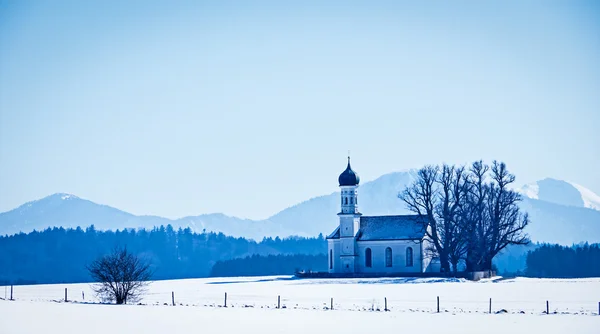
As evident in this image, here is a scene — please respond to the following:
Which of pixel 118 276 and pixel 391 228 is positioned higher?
pixel 391 228

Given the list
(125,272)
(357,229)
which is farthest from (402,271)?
(125,272)

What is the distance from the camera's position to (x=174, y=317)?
161 ft

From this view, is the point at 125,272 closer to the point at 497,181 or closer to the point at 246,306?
the point at 246,306

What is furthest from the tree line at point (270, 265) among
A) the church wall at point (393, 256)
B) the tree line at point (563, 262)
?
the church wall at point (393, 256)

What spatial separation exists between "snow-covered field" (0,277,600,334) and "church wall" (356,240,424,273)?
32.5 metres

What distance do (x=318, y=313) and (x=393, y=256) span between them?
5560 cm

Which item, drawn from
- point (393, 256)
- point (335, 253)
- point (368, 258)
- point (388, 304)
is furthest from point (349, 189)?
point (388, 304)

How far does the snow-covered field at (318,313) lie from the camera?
4356 centimetres

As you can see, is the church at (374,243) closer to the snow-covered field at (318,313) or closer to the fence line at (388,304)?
the snow-covered field at (318,313)

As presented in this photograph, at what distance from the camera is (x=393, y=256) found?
347 feet

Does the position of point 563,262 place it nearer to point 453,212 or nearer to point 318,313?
point 453,212

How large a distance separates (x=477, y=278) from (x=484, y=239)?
23.7ft

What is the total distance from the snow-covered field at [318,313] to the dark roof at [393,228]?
33.0 meters

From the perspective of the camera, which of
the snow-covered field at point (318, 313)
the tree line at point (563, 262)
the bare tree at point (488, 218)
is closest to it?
the snow-covered field at point (318, 313)
